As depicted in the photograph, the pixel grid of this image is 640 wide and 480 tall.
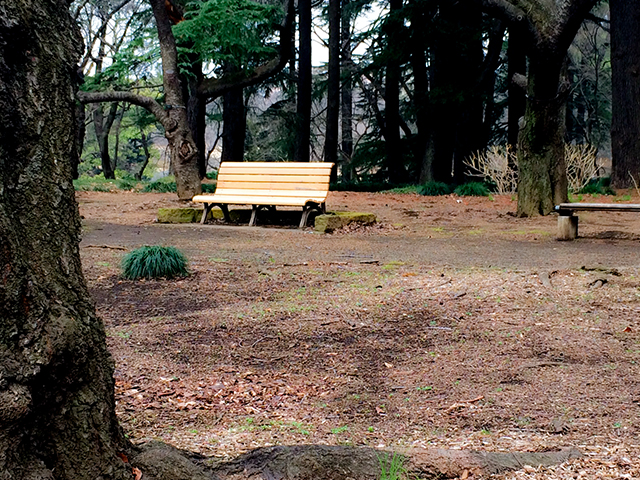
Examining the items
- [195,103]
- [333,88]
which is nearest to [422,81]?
[333,88]

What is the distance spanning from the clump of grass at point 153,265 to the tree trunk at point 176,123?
7014 mm

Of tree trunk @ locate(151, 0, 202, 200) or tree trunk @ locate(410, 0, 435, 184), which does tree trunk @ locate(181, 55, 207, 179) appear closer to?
tree trunk @ locate(151, 0, 202, 200)

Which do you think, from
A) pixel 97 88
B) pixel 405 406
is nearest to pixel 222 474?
pixel 405 406

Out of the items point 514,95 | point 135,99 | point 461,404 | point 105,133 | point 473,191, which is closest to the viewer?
point 461,404

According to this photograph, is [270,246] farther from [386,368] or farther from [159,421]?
[159,421]

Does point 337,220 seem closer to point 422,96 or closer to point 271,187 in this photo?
point 271,187

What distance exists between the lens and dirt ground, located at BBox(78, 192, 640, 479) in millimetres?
2951

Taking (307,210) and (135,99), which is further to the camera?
(135,99)

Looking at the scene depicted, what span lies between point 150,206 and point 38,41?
39.6 feet

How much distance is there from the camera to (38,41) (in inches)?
74.6

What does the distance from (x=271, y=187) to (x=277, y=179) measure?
0.17 metres

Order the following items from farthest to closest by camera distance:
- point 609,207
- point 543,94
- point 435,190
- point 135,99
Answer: point 435,190 → point 135,99 → point 543,94 → point 609,207

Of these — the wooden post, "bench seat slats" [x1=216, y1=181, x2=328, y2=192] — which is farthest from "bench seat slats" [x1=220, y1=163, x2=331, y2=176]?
the wooden post

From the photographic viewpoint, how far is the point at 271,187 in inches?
450
